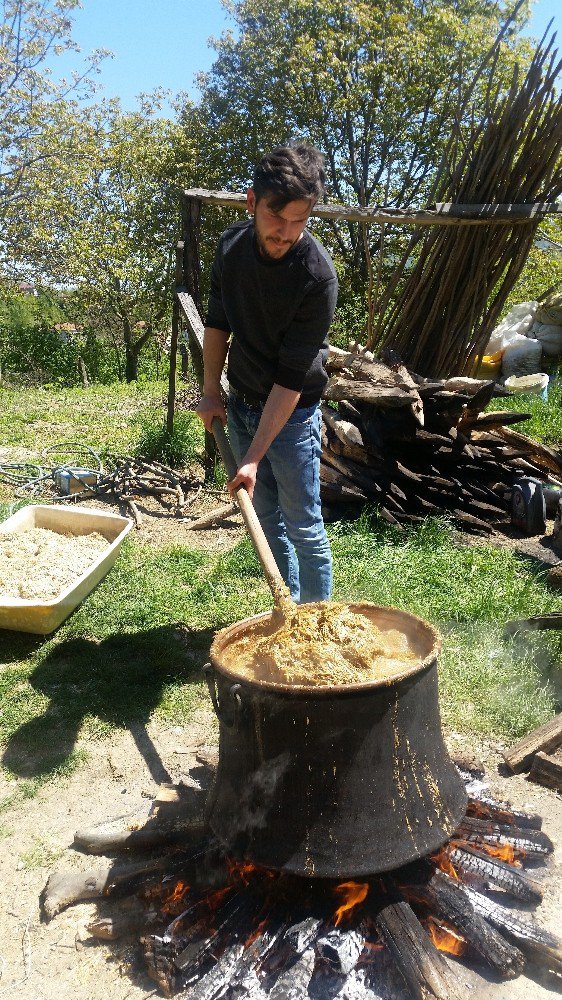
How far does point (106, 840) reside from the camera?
2736 millimetres

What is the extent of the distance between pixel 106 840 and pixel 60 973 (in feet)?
1.64

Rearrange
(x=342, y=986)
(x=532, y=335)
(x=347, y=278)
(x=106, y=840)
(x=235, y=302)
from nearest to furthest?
(x=342, y=986) < (x=106, y=840) < (x=235, y=302) < (x=532, y=335) < (x=347, y=278)

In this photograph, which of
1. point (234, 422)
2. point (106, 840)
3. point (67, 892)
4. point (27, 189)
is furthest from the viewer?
point (27, 189)

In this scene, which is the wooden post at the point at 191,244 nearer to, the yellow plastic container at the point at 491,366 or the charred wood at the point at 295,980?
the charred wood at the point at 295,980

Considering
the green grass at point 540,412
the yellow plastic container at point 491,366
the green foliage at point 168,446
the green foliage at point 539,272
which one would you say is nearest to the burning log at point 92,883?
the green foliage at point 168,446

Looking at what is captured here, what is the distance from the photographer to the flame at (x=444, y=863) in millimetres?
2473

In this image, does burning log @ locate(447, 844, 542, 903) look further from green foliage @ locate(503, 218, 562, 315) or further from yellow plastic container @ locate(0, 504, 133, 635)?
green foliage @ locate(503, 218, 562, 315)

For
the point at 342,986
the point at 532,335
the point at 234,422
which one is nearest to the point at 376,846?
the point at 342,986

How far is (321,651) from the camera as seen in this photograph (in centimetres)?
231

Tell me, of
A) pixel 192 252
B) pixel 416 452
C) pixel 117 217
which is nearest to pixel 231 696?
pixel 416 452

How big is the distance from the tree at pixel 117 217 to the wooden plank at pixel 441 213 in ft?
39.2

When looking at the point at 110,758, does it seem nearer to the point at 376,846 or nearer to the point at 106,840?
the point at 106,840

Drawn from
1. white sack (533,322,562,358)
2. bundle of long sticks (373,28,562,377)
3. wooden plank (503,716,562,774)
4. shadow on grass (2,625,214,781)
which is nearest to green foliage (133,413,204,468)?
bundle of long sticks (373,28,562,377)

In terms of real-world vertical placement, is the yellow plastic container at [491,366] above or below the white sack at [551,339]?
below
